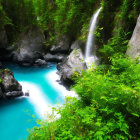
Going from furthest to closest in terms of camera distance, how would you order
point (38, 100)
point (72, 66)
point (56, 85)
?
1. point (56, 85)
2. point (72, 66)
3. point (38, 100)

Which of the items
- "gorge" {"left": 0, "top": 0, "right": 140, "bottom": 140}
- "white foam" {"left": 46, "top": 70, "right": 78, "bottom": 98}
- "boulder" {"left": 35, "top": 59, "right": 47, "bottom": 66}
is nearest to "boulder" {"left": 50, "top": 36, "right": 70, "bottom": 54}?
"gorge" {"left": 0, "top": 0, "right": 140, "bottom": 140}

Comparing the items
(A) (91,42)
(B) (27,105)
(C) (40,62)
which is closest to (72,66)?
(A) (91,42)

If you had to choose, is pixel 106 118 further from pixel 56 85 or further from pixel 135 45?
pixel 56 85

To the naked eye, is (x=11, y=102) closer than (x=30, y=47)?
Yes

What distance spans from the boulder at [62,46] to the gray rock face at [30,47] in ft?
6.31

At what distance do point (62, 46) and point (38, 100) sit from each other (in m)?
6.92

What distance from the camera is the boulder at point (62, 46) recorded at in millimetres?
12250

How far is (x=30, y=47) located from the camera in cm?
1286

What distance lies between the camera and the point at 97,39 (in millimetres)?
7906

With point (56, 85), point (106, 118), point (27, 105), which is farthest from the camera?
point (56, 85)

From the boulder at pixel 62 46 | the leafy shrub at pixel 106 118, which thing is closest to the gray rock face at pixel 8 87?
the leafy shrub at pixel 106 118

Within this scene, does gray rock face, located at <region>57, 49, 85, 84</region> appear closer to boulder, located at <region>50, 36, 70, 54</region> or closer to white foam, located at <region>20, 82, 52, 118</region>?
white foam, located at <region>20, 82, 52, 118</region>

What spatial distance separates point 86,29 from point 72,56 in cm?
253

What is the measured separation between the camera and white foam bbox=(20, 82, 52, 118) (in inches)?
253
